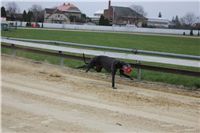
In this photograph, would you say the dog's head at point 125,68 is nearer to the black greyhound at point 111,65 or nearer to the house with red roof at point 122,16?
the black greyhound at point 111,65

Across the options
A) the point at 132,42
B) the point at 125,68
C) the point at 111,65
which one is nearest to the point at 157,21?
the point at 132,42

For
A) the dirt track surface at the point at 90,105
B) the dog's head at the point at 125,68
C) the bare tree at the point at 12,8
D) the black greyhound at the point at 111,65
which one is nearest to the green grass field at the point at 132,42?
the black greyhound at the point at 111,65

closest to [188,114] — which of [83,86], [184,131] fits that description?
[184,131]

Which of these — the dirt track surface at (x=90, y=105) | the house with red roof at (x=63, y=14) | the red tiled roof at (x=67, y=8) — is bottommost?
the dirt track surface at (x=90, y=105)

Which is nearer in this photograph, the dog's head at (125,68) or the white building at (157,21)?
the dog's head at (125,68)

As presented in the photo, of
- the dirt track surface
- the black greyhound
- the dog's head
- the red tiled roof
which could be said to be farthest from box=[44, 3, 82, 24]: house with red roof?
the dog's head

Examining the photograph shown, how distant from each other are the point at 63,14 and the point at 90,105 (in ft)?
452

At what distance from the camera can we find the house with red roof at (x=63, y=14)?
470 feet

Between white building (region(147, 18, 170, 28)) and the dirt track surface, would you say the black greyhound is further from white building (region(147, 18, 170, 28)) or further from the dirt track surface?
white building (region(147, 18, 170, 28))

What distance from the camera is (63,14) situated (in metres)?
145

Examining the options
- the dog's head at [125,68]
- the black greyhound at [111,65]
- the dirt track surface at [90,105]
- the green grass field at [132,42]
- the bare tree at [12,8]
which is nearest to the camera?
the dirt track surface at [90,105]

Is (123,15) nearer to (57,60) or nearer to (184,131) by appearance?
(57,60)

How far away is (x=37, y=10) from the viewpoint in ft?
481

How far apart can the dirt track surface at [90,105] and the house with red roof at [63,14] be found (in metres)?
130
